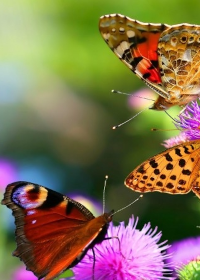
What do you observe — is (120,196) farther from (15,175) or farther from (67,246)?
(67,246)

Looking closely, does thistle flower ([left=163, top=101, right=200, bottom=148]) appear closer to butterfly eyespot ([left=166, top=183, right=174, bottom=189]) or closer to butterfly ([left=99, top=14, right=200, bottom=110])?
butterfly ([left=99, top=14, right=200, bottom=110])

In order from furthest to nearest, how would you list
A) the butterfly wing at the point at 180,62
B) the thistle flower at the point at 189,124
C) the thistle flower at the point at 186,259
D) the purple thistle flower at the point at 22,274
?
the purple thistle flower at the point at 22,274
the butterfly wing at the point at 180,62
the thistle flower at the point at 189,124
the thistle flower at the point at 186,259

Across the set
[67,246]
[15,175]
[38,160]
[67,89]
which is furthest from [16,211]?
[67,89]

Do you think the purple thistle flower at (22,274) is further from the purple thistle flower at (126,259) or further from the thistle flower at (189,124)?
the thistle flower at (189,124)

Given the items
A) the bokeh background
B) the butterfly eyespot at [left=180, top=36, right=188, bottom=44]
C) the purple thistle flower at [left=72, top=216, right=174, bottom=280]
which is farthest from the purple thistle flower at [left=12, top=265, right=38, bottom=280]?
the bokeh background

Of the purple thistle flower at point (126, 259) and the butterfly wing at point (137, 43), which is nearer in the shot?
the purple thistle flower at point (126, 259)

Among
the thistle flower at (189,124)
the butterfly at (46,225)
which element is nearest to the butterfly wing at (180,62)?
the thistle flower at (189,124)

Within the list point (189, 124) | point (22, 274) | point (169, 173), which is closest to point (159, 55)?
point (189, 124)

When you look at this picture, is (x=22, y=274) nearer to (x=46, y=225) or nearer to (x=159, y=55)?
(x=46, y=225)
